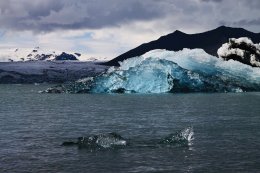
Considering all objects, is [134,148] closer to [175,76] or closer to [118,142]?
[118,142]

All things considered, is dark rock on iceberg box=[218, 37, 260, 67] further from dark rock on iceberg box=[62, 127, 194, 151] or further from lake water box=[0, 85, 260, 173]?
dark rock on iceberg box=[62, 127, 194, 151]

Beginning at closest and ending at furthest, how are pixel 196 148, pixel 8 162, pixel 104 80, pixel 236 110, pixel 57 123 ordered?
1. pixel 8 162
2. pixel 196 148
3. pixel 57 123
4. pixel 236 110
5. pixel 104 80

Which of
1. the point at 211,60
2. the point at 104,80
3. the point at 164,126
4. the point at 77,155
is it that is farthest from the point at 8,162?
the point at 211,60

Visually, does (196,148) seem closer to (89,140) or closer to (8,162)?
(89,140)

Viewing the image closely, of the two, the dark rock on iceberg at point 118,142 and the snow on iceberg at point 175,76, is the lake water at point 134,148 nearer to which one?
the dark rock on iceberg at point 118,142

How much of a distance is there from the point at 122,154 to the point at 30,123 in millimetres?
20318

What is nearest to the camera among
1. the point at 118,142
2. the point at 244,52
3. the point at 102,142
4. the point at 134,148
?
the point at 134,148

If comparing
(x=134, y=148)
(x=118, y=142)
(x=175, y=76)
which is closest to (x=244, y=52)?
(x=175, y=76)

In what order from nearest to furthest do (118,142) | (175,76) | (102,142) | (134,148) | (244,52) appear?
(134,148) < (102,142) < (118,142) < (175,76) < (244,52)

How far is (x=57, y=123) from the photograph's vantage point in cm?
4425

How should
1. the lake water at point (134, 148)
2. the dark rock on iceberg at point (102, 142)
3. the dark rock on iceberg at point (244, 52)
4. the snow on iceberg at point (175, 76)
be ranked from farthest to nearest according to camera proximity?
the dark rock on iceberg at point (244, 52), the snow on iceberg at point (175, 76), the dark rock on iceberg at point (102, 142), the lake water at point (134, 148)

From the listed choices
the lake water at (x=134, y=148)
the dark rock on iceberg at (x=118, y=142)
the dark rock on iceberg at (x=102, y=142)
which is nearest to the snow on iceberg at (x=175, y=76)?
the lake water at (x=134, y=148)

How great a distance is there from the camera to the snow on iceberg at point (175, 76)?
88.8 metres

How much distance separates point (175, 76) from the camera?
89.8m
